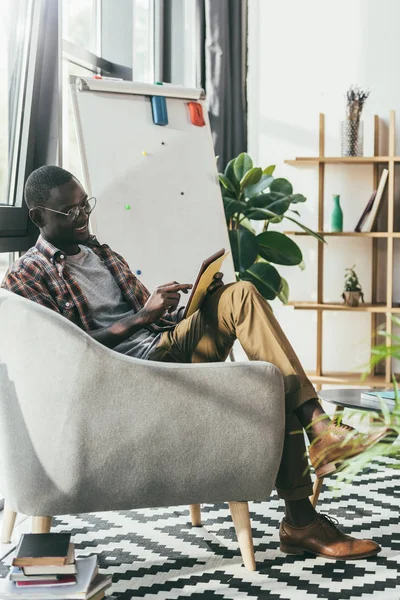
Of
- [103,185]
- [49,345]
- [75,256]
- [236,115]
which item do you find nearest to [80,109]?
[103,185]

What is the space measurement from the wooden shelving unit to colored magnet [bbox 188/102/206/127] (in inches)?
41.0

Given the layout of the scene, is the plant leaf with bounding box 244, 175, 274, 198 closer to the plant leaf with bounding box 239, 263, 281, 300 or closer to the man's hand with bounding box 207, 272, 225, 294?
the plant leaf with bounding box 239, 263, 281, 300

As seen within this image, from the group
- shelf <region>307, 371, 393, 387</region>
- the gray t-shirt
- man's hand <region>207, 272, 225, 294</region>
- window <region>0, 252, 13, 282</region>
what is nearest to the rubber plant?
shelf <region>307, 371, 393, 387</region>

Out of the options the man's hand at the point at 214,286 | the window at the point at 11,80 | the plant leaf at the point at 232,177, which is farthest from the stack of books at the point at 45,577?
the plant leaf at the point at 232,177

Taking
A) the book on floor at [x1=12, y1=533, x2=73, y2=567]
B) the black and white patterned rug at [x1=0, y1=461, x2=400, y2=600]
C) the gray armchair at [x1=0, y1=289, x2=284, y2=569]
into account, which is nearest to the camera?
the book on floor at [x1=12, y1=533, x2=73, y2=567]

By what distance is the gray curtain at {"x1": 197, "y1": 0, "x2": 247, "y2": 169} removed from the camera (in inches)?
173

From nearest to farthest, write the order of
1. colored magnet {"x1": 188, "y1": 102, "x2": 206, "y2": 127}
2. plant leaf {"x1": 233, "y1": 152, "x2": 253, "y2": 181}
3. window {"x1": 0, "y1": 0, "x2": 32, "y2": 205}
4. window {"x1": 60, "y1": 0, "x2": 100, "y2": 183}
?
window {"x1": 0, "y1": 0, "x2": 32, "y2": 205} < colored magnet {"x1": 188, "y1": 102, "x2": 206, "y2": 127} < window {"x1": 60, "y1": 0, "x2": 100, "y2": 183} < plant leaf {"x1": 233, "y1": 152, "x2": 253, "y2": 181}

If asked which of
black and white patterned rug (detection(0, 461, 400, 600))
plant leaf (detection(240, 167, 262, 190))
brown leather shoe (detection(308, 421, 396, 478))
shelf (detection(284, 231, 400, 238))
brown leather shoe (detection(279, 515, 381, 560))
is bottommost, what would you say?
black and white patterned rug (detection(0, 461, 400, 600))

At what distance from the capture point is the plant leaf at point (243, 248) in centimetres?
363

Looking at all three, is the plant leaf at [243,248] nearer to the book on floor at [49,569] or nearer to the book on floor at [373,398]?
the book on floor at [373,398]

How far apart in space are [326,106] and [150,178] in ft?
5.14

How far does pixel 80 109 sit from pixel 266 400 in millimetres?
1449

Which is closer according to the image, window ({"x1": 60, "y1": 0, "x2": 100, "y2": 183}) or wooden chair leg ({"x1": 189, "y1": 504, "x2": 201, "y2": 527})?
wooden chair leg ({"x1": 189, "y1": 504, "x2": 201, "y2": 527})

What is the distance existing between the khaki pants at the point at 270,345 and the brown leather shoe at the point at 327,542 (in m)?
0.12
